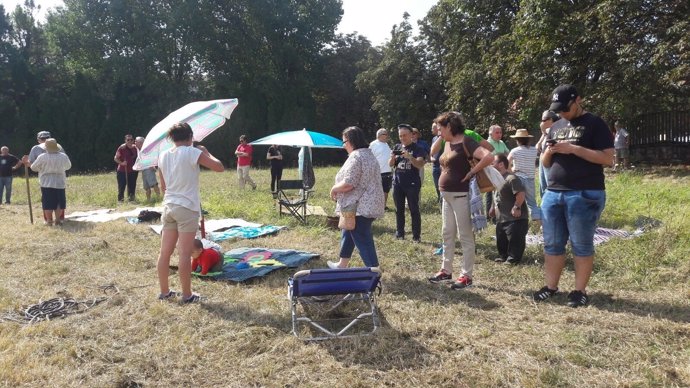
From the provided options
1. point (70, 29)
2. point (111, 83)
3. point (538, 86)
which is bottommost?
point (538, 86)

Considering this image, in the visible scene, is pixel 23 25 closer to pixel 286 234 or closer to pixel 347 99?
pixel 347 99

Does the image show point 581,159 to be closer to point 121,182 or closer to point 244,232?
point 244,232

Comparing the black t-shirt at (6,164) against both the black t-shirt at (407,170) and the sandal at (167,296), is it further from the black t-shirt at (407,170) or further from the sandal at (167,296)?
the black t-shirt at (407,170)

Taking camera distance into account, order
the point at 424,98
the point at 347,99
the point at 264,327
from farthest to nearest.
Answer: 1. the point at 347,99
2. the point at 424,98
3. the point at 264,327

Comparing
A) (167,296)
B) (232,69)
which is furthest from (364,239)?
(232,69)

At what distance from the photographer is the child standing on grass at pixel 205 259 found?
5668mm

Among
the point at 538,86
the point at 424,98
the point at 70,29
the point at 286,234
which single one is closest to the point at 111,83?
the point at 70,29

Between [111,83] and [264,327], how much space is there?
36.1 meters

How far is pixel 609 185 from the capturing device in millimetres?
12570

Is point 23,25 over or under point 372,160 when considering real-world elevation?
over

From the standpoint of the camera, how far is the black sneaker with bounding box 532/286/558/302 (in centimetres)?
464

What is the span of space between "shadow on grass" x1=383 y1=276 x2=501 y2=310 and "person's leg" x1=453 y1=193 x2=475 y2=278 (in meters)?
0.27

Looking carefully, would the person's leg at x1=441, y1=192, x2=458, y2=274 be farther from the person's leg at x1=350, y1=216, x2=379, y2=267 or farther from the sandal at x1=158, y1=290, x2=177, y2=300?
the sandal at x1=158, y1=290, x2=177, y2=300

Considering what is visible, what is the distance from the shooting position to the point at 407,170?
7.07m
